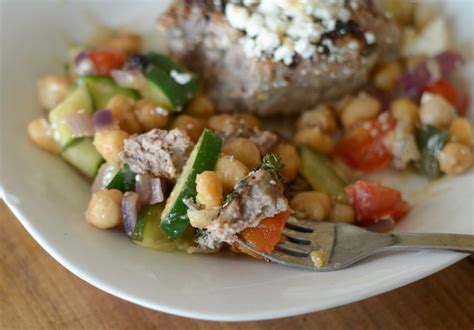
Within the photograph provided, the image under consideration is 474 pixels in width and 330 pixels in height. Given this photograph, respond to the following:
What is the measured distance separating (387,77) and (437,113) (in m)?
0.44

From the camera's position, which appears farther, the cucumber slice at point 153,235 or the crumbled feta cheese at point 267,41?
the crumbled feta cheese at point 267,41

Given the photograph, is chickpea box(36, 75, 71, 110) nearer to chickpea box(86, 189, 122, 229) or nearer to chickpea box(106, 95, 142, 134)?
chickpea box(106, 95, 142, 134)

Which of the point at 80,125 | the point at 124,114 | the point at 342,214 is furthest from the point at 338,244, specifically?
the point at 80,125

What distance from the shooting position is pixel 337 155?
313cm

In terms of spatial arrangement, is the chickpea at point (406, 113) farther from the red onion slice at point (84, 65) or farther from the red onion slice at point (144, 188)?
the red onion slice at point (84, 65)

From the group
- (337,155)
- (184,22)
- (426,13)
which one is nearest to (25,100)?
(184,22)

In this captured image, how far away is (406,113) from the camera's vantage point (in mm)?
3123

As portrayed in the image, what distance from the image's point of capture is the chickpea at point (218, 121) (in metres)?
2.95

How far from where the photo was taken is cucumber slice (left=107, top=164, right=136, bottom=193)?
8.62 ft

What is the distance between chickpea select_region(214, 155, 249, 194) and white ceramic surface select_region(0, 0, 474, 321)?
0.33 m

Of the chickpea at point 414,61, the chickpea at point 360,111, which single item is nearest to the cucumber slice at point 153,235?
the chickpea at point 360,111

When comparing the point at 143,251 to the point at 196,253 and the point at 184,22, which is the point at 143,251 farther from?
the point at 184,22

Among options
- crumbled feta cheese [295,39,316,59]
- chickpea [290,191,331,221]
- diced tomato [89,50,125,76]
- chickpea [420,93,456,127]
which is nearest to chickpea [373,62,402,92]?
chickpea [420,93,456,127]

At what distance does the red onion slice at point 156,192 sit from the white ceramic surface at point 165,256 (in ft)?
0.70
